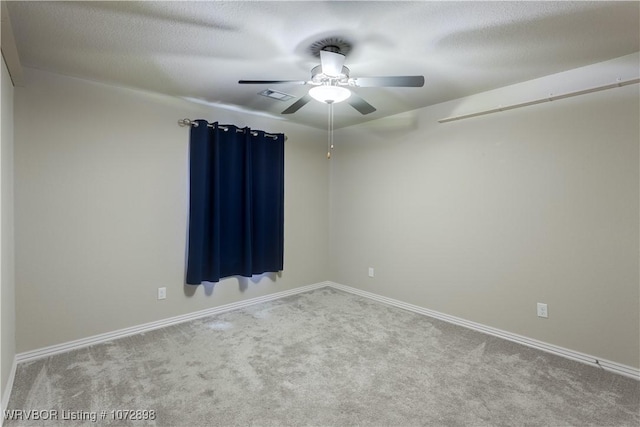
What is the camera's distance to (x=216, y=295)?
12.1 ft

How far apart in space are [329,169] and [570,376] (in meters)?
3.47

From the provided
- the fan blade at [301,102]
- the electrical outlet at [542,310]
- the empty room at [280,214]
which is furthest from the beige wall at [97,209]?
the electrical outlet at [542,310]

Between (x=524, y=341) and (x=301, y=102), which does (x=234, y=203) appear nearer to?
(x=301, y=102)

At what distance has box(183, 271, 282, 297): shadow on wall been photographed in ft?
11.4

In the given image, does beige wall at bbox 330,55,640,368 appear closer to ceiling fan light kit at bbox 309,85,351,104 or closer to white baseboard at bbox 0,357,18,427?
ceiling fan light kit at bbox 309,85,351,104

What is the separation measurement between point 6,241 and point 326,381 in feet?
7.77

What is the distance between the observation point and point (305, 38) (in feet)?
6.89

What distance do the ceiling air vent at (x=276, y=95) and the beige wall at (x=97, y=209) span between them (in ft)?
2.40

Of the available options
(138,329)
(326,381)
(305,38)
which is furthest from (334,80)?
(138,329)

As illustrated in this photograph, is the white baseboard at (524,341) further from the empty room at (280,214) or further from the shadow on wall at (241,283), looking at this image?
the shadow on wall at (241,283)

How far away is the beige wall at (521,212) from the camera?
2438 mm

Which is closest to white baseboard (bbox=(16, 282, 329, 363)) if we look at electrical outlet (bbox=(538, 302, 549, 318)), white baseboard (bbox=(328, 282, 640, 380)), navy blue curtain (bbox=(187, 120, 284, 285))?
navy blue curtain (bbox=(187, 120, 284, 285))

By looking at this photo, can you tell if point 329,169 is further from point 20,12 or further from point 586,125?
point 20,12

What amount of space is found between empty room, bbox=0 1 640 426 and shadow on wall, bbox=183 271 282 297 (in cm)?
3
